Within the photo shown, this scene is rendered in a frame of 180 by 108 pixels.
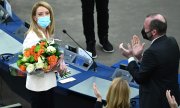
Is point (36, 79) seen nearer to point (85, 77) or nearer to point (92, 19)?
point (85, 77)

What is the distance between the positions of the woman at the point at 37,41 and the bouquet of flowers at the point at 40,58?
0.11 metres

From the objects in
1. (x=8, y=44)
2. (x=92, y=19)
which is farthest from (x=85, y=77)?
(x=92, y=19)

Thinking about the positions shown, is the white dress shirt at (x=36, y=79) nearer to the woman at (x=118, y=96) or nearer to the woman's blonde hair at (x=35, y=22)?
the woman's blonde hair at (x=35, y=22)

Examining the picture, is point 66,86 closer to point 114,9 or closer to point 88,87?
point 88,87

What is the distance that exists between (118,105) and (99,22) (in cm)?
339

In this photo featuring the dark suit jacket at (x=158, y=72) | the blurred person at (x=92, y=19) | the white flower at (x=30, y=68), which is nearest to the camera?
the dark suit jacket at (x=158, y=72)

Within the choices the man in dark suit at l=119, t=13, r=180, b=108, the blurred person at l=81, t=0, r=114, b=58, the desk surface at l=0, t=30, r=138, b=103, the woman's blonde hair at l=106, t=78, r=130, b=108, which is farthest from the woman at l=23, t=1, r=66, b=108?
the blurred person at l=81, t=0, r=114, b=58

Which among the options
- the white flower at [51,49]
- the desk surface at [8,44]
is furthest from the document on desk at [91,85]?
the desk surface at [8,44]

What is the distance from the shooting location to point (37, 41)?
443 cm

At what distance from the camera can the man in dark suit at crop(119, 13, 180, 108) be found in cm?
394

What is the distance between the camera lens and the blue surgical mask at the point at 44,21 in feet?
14.8

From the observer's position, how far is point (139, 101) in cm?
423

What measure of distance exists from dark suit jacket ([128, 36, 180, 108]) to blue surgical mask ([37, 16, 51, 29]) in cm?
108

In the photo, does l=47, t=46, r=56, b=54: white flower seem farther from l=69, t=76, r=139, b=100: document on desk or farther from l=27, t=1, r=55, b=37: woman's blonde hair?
l=69, t=76, r=139, b=100: document on desk
